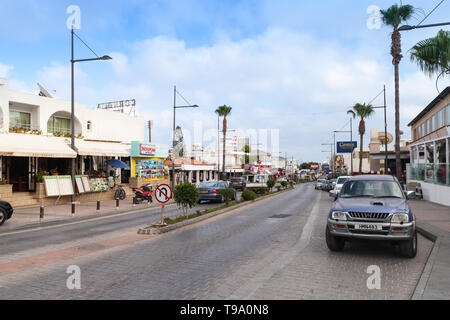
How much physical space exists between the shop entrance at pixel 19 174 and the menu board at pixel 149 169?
28.2 feet

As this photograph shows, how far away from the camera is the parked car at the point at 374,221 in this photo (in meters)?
7.06

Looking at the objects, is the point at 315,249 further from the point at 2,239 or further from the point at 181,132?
the point at 181,132

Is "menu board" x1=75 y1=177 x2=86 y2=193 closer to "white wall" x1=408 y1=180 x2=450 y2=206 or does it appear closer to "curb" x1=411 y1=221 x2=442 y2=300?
"curb" x1=411 y1=221 x2=442 y2=300

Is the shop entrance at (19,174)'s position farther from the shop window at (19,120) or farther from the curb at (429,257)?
the curb at (429,257)

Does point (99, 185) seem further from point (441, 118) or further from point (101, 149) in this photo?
point (441, 118)

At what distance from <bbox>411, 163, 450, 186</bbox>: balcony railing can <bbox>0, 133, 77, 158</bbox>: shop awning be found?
2136cm

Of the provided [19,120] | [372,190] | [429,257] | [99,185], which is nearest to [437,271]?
[429,257]

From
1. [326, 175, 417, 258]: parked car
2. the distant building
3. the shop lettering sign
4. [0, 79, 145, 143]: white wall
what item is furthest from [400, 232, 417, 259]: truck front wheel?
the shop lettering sign

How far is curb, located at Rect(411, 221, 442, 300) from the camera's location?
5.25 meters

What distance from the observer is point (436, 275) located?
607cm

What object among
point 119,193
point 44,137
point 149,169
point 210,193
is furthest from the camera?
point 149,169

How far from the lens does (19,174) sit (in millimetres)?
23000

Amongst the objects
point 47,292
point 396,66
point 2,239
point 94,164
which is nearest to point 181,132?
point 94,164

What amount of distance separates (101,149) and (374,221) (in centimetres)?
2124
